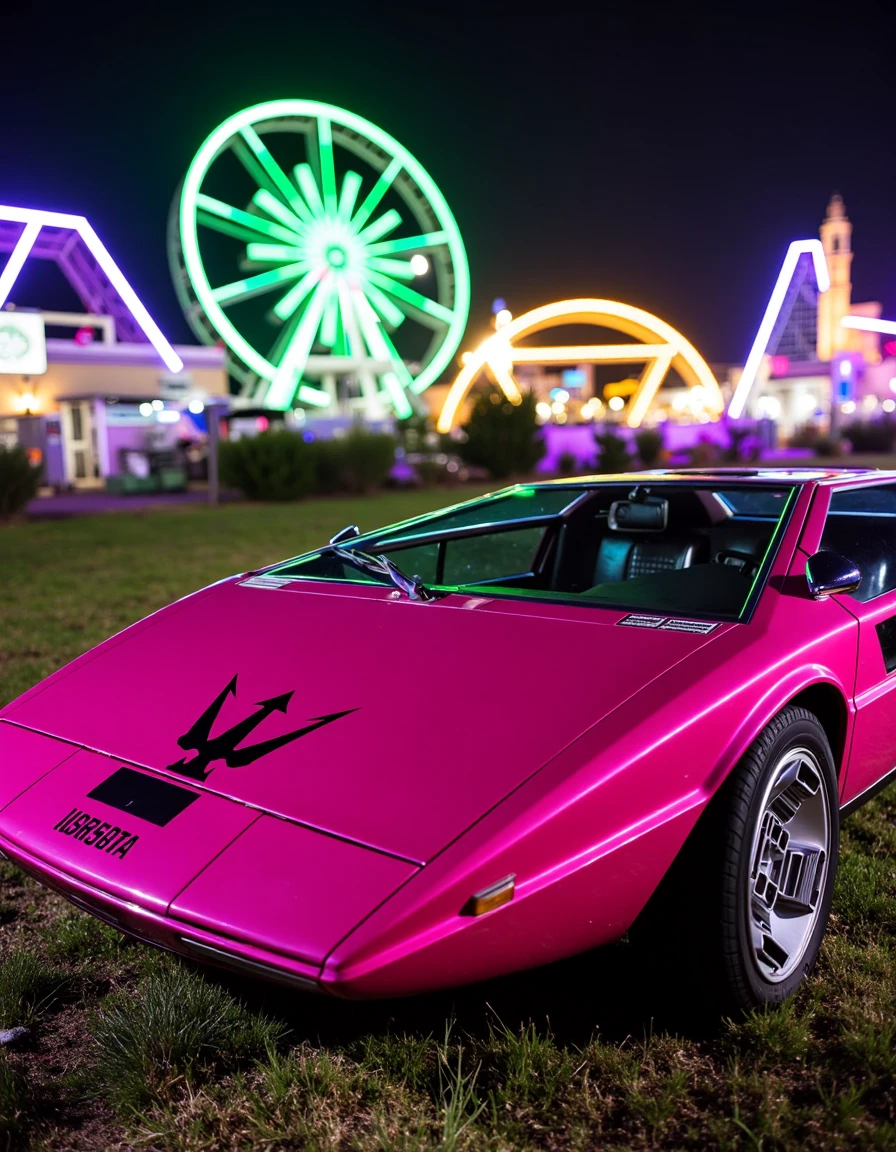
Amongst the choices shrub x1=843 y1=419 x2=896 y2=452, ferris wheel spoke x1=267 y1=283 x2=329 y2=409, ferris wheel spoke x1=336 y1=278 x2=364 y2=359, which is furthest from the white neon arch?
ferris wheel spoke x1=267 y1=283 x2=329 y2=409

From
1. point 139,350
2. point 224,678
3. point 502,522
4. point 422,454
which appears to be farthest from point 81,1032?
point 139,350

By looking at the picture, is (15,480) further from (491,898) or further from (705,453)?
(705,453)

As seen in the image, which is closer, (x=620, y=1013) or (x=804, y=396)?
(x=620, y=1013)

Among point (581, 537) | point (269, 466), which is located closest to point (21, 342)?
point (269, 466)

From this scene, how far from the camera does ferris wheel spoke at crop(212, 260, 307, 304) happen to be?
1017 inches

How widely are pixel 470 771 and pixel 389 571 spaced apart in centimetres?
95

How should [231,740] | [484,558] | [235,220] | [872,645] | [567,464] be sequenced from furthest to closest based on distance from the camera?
1. [235,220]
2. [567,464]
3. [484,558]
4. [872,645]
5. [231,740]

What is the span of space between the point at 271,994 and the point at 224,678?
687 millimetres

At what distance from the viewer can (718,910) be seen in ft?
5.52

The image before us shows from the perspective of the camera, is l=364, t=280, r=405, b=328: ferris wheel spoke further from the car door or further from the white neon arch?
the car door

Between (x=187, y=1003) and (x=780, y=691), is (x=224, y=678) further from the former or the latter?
(x=780, y=691)

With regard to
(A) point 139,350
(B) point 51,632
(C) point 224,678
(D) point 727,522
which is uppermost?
(A) point 139,350

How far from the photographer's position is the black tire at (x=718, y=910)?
169 cm

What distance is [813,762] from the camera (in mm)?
1983
